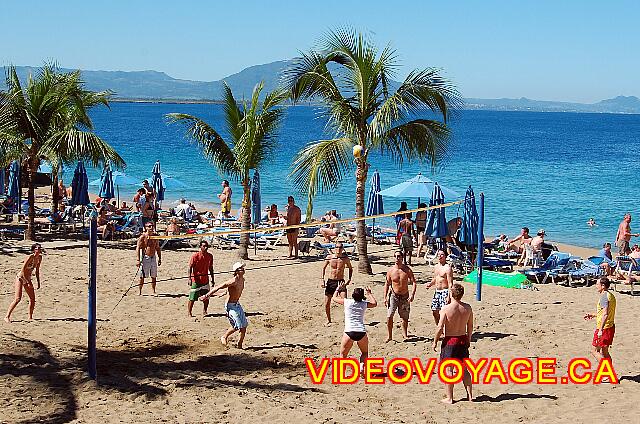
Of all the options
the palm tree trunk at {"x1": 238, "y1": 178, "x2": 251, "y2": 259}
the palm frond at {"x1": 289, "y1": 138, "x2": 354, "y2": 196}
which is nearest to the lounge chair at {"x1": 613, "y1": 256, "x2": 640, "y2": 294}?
the palm frond at {"x1": 289, "y1": 138, "x2": 354, "y2": 196}

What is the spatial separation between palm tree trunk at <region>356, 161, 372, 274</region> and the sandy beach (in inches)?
16.0

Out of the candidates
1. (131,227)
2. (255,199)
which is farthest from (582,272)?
(131,227)

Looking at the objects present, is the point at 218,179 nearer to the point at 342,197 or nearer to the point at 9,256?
the point at 342,197

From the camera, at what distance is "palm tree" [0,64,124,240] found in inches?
741

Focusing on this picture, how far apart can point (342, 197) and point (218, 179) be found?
1138cm

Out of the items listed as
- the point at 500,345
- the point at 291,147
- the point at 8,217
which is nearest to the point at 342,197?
the point at 8,217

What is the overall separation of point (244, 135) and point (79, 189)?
19.2ft

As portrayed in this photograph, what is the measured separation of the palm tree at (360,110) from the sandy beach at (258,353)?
2224 mm

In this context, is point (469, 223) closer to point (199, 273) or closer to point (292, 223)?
point (292, 223)

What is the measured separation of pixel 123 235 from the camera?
20.9 metres

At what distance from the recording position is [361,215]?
628 inches

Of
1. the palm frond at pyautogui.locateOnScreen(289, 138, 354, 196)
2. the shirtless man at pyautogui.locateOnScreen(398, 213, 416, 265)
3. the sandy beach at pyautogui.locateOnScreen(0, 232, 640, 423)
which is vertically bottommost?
the sandy beach at pyautogui.locateOnScreen(0, 232, 640, 423)

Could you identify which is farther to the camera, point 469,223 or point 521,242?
point 521,242

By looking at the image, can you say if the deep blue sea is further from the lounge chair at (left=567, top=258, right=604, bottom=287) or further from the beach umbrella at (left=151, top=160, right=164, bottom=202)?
the beach umbrella at (left=151, top=160, right=164, bottom=202)
